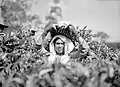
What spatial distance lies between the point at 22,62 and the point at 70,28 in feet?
5.96

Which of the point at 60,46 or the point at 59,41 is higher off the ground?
the point at 59,41

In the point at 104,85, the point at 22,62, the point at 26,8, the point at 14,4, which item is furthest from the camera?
the point at 26,8

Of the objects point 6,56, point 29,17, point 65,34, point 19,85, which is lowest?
point 19,85

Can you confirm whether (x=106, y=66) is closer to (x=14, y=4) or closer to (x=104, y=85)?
(x=104, y=85)

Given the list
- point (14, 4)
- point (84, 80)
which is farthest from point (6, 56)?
point (14, 4)

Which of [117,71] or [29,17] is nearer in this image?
[117,71]

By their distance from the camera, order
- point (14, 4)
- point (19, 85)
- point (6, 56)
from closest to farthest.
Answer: point (19, 85)
point (6, 56)
point (14, 4)

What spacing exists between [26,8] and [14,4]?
8.26 ft

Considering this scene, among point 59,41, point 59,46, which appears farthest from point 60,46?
point 59,41

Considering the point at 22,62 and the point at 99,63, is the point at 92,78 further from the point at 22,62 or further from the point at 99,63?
the point at 22,62

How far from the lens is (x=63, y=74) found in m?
1.68

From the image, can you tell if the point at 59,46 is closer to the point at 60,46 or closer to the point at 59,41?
the point at 60,46

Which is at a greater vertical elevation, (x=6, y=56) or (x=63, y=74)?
(x=6, y=56)

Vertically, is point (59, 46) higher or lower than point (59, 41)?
lower
